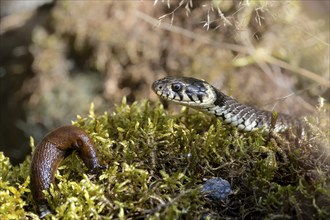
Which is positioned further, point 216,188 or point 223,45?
point 223,45

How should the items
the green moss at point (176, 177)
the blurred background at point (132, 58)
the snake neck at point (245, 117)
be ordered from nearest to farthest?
the green moss at point (176, 177) < the snake neck at point (245, 117) < the blurred background at point (132, 58)

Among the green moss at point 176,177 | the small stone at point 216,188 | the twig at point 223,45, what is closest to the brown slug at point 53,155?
the green moss at point 176,177

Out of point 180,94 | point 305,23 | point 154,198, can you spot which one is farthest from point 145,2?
point 154,198

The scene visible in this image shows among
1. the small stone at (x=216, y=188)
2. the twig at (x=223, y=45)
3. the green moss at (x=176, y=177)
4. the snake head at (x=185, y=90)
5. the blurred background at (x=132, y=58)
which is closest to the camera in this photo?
the green moss at (x=176, y=177)

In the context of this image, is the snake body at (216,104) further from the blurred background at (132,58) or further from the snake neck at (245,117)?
the blurred background at (132,58)

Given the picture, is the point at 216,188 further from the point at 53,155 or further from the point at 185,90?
the point at 185,90

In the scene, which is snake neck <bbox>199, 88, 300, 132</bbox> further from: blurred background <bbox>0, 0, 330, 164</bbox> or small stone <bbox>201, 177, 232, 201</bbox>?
blurred background <bbox>0, 0, 330, 164</bbox>

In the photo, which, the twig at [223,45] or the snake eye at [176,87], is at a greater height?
the snake eye at [176,87]

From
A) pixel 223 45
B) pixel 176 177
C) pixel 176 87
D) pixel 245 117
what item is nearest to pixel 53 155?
pixel 176 177
